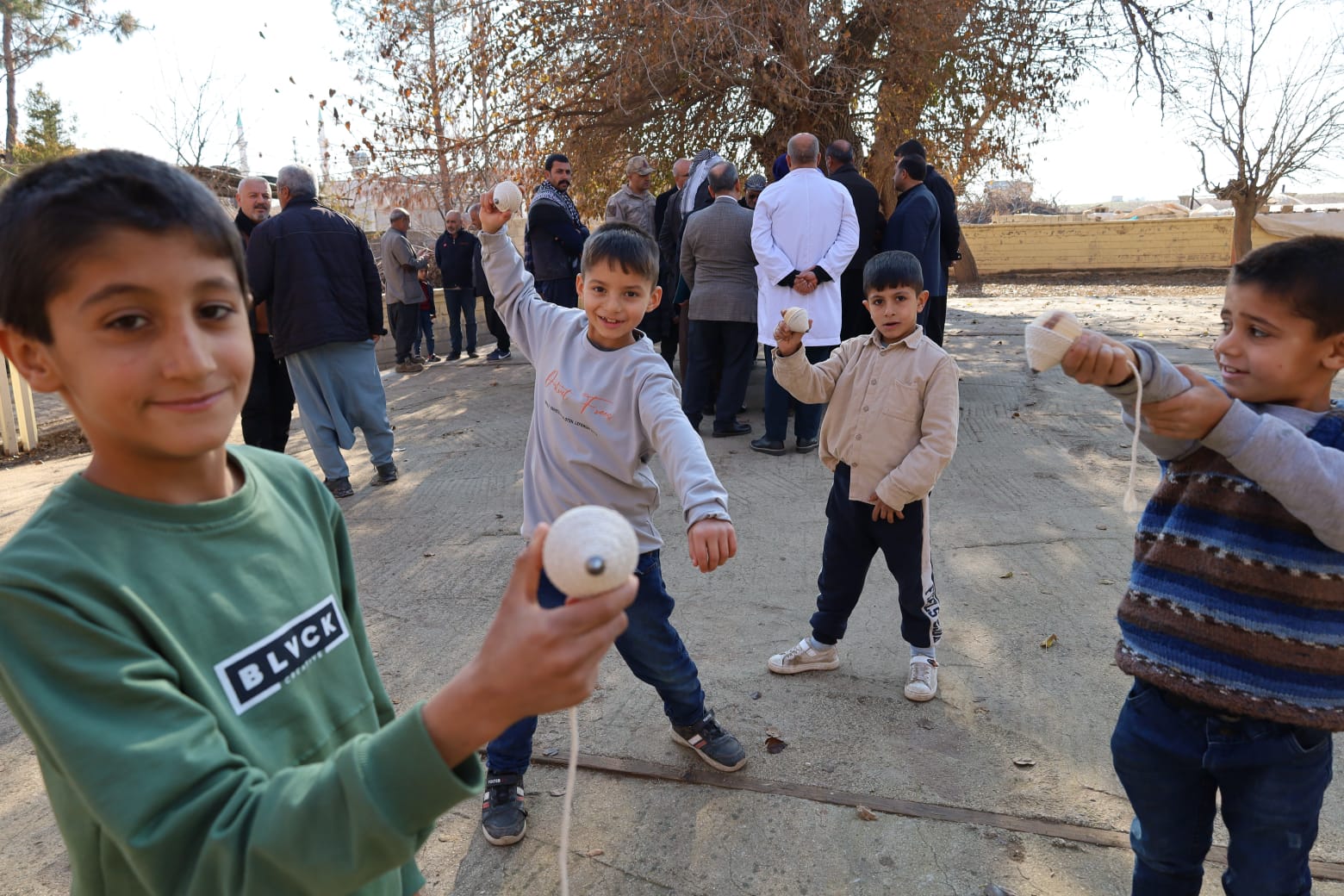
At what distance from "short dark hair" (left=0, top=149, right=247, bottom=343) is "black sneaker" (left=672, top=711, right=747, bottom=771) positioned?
2.39 meters

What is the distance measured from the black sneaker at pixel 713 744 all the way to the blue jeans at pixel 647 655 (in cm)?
9

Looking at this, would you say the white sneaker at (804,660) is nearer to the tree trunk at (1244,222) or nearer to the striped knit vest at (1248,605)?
the striped knit vest at (1248,605)

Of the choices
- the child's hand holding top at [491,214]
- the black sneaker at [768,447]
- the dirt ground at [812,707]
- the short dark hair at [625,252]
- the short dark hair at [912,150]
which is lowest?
the dirt ground at [812,707]

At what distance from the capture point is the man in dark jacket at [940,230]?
7297mm

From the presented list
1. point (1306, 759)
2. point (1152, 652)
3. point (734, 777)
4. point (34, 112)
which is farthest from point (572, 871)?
point (34, 112)

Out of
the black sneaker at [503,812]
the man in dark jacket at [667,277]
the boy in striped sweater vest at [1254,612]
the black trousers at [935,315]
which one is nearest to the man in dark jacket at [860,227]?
the black trousers at [935,315]

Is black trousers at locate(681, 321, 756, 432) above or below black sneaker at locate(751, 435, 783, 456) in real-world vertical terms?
above

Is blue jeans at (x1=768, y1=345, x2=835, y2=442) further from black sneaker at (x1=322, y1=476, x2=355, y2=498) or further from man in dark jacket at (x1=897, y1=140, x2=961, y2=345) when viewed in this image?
black sneaker at (x1=322, y1=476, x2=355, y2=498)

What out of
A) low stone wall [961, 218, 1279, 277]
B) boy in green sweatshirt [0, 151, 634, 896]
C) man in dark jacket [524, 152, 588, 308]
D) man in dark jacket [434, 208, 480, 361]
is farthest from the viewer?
low stone wall [961, 218, 1279, 277]

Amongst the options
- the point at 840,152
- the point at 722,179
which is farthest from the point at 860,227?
the point at 722,179

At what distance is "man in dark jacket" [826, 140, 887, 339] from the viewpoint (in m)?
7.32

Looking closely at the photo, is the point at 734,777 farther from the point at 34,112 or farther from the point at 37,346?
the point at 34,112

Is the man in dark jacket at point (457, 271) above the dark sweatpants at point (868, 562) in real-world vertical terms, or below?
above

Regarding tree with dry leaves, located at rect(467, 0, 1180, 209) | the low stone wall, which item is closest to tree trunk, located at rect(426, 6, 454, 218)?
tree with dry leaves, located at rect(467, 0, 1180, 209)
